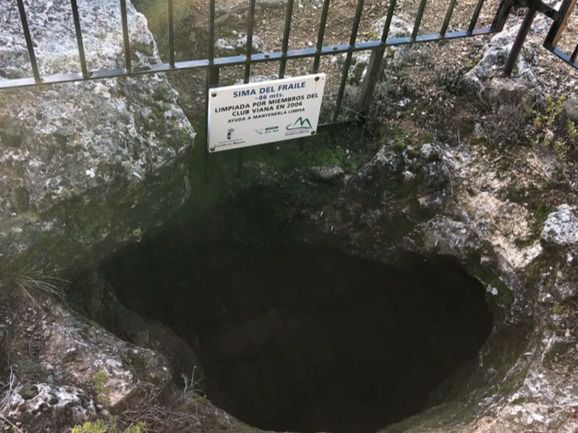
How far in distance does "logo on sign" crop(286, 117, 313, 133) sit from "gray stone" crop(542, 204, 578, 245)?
159 cm

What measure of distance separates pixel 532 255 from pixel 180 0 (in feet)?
9.85

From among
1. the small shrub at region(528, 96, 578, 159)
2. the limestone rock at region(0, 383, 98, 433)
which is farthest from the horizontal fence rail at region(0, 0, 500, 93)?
the limestone rock at region(0, 383, 98, 433)

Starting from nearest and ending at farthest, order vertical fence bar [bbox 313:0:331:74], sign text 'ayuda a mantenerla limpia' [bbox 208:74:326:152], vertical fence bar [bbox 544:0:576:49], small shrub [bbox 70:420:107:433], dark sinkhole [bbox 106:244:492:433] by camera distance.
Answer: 1. small shrub [bbox 70:420:107:433]
2. vertical fence bar [bbox 313:0:331:74]
3. sign text 'ayuda a mantenerla limpia' [bbox 208:74:326:152]
4. vertical fence bar [bbox 544:0:576:49]
5. dark sinkhole [bbox 106:244:492:433]

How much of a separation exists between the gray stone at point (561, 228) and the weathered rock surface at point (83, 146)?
7.12 feet

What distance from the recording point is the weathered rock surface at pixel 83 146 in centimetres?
283

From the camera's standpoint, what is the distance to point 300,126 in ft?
12.5

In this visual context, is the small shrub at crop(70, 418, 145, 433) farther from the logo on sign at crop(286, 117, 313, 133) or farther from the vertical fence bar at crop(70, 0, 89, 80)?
the logo on sign at crop(286, 117, 313, 133)

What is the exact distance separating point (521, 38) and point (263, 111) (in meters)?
1.77

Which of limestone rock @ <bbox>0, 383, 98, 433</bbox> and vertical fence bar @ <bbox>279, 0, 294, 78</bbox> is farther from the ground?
vertical fence bar @ <bbox>279, 0, 294, 78</bbox>

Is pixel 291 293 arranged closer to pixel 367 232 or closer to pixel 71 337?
pixel 367 232

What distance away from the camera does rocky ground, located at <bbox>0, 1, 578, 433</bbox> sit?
2.82 m

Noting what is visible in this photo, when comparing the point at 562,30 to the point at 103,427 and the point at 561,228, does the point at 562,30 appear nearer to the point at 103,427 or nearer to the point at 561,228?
the point at 561,228

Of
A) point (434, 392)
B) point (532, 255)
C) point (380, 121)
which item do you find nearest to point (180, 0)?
point (380, 121)

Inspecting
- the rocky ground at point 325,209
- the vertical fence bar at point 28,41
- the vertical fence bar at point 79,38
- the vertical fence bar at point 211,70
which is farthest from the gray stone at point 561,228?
the vertical fence bar at point 28,41
